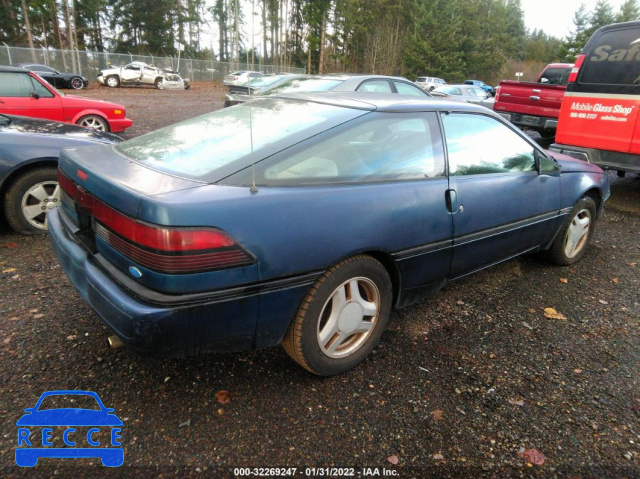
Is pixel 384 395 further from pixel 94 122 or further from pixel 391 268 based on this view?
pixel 94 122

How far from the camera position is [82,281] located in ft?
7.04

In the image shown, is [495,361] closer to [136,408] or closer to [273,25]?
[136,408]

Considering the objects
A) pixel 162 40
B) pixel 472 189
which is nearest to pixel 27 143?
pixel 472 189

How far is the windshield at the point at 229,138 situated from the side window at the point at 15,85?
19.3 ft

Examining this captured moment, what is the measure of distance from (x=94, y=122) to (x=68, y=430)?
7.61 metres

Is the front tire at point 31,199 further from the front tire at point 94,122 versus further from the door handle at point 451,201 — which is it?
the front tire at point 94,122

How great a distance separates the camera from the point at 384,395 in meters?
2.24

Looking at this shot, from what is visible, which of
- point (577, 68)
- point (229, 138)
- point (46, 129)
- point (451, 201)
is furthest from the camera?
point (577, 68)

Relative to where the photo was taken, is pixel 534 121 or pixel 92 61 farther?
pixel 92 61

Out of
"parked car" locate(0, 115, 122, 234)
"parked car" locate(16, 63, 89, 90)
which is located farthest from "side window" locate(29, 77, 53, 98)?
"parked car" locate(16, 63, 89, 90)

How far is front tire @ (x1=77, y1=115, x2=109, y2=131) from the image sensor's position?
7.88m

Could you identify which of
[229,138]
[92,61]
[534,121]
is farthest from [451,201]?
[92,61]

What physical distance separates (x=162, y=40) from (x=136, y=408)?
53.0 meters

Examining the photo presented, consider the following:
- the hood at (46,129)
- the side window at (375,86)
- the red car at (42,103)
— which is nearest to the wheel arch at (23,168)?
the hood at (46,129)
